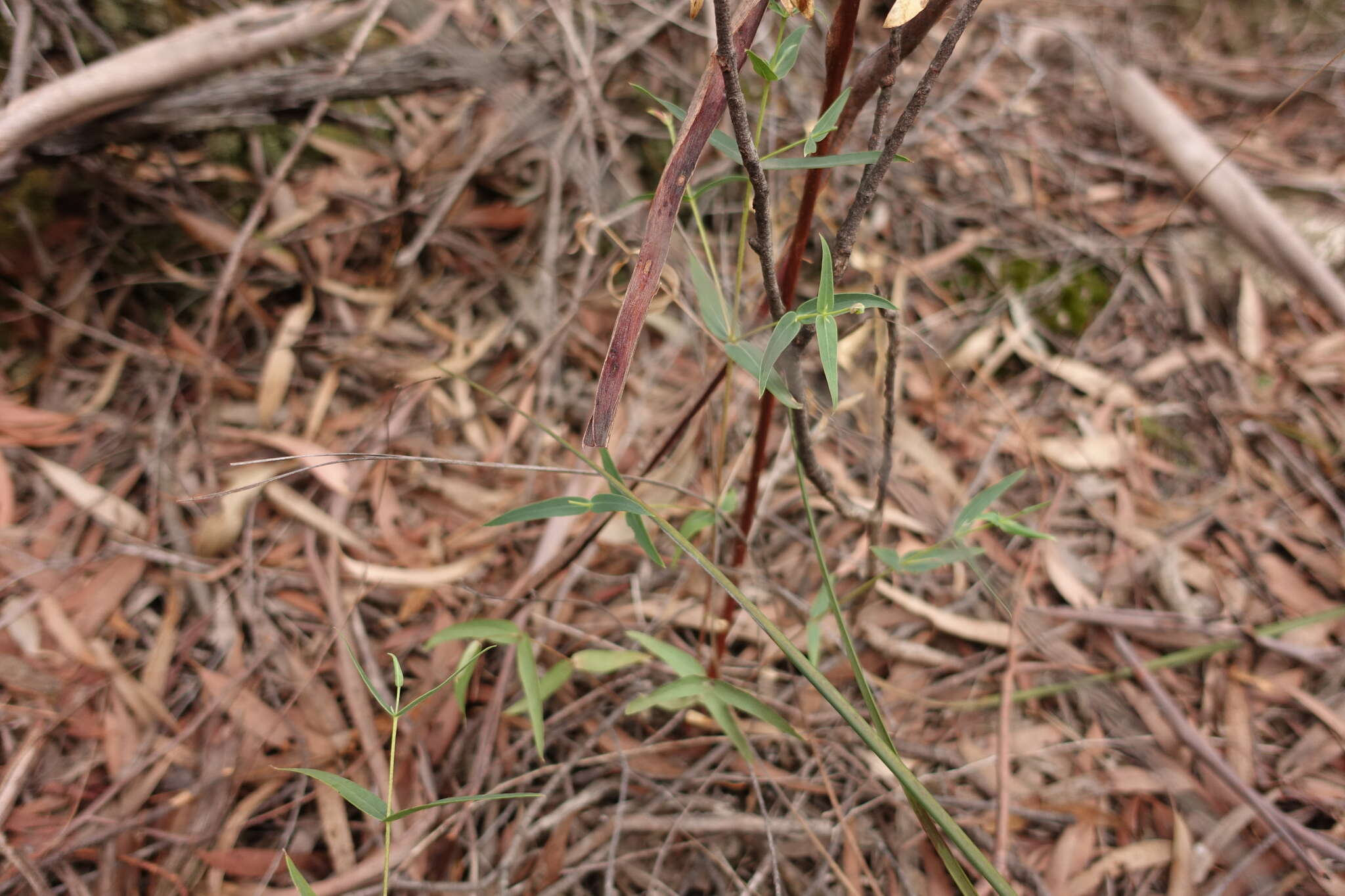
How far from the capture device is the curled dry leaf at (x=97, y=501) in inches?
49.6

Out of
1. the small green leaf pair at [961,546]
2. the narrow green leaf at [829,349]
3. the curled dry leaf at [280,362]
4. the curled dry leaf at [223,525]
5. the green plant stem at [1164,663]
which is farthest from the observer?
the curled dry leaf at [280,362]

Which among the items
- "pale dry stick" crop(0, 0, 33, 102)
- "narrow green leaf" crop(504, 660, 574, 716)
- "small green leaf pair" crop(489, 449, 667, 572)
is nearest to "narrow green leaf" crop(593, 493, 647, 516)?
"small green leaf pair" crop(489, 449, 667, 572)

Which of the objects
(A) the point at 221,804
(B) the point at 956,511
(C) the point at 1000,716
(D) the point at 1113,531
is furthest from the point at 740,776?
(D) the point at 1113,531

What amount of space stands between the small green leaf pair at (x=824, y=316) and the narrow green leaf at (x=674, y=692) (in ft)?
1.35

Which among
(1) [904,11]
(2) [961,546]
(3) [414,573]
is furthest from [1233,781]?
(3) [414,573]

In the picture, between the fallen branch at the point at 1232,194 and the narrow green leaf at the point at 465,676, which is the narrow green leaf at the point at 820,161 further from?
the fallen branch at the point at 1232,194

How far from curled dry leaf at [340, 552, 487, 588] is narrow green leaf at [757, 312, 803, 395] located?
78 centimetres

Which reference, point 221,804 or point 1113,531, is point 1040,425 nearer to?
point 1113,531

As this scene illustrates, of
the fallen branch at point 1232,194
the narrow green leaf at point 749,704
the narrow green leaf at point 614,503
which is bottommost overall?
the narrow green leaf at point 749,704

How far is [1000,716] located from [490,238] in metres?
1.31

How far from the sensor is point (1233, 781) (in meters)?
1.05

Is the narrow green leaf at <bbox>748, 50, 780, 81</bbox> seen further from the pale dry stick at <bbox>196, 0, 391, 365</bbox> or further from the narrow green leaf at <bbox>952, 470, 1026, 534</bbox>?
the pale dry stick at <bbox>196, 0, 391, 365</bbox>

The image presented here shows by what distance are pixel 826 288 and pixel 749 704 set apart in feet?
1.58

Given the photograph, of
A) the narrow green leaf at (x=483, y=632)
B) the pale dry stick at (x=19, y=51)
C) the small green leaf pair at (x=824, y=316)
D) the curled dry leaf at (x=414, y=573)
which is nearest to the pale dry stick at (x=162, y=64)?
the pale dry stick at (x=19, y=51)
